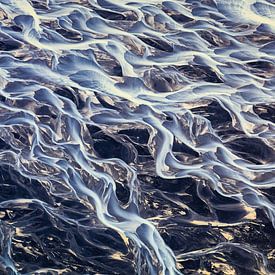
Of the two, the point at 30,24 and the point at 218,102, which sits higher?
the point at 218,102

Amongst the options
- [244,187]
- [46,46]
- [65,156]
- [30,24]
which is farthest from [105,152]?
[30,24]

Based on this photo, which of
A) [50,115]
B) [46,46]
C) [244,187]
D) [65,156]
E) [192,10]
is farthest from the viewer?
[192,10]

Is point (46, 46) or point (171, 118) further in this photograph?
point (46, 46)

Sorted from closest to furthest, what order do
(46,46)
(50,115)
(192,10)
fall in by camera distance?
(50,115), (46,46), (192,10)

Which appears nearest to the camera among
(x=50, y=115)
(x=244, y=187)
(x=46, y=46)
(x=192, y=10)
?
(x=244, y=187)

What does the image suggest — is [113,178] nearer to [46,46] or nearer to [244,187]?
[244,187]

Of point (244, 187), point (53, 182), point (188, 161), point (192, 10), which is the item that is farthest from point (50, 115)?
point (192, 10)
